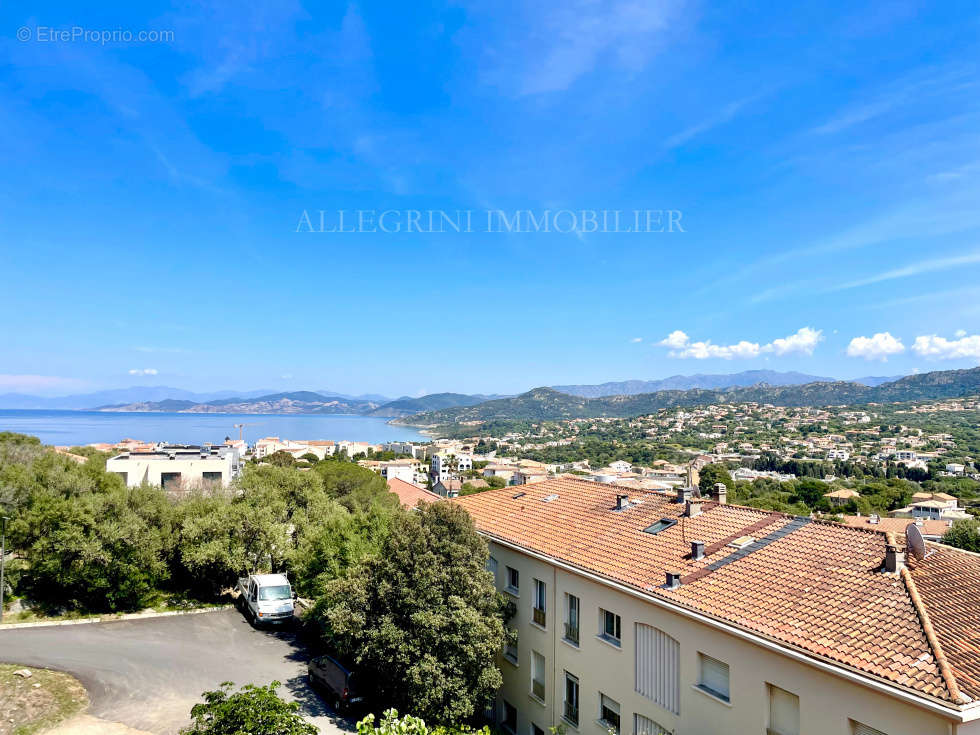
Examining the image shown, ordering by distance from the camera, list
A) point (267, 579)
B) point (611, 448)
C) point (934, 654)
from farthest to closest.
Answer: point (611, 448) < point (267, 579) < point (934, 654)

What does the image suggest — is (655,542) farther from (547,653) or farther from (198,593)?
(198,593)

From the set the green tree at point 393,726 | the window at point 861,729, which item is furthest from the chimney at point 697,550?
the green tree at point 393,726

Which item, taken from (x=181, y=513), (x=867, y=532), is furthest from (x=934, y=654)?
(x=181, y=513)

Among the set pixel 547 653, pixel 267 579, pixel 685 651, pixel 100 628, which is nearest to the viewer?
pixel 685 651

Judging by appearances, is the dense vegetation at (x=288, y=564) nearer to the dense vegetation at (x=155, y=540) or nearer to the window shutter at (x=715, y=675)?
the dense vegetation at (x=155, y=540)

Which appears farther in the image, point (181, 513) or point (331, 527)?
point (181, 513)

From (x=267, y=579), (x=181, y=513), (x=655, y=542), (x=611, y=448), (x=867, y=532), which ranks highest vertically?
(x=867, y=532)

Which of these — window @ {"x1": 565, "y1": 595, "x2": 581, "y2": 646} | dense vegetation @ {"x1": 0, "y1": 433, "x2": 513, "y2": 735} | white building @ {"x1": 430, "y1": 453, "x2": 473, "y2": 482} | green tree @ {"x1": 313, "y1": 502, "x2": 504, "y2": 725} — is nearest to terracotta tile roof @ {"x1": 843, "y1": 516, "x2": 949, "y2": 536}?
dense vegetation @ {"x1": 0, "y1": 433, "x2": 513, "y2": 735}
